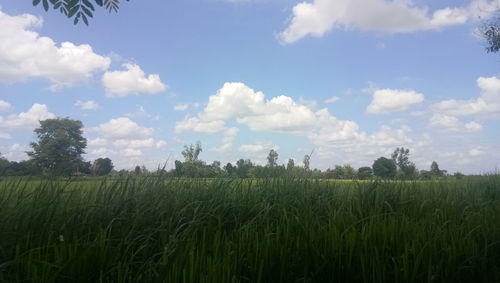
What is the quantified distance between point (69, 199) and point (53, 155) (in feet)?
4.79

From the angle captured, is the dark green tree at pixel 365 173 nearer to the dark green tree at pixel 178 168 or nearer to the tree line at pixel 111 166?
the tree line at pixel 111 166

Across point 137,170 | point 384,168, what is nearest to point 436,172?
point 384,168

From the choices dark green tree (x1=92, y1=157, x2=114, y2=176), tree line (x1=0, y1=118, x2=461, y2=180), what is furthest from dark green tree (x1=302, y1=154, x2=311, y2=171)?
dark green tree (x1=92, y1=157, x2=114, y2=176)

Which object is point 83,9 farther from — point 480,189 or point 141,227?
point 480,189

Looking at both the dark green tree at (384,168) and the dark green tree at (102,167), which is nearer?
the dark green tree at (102,167)

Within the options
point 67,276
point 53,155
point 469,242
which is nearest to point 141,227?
point 67,276

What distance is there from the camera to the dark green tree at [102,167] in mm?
5320

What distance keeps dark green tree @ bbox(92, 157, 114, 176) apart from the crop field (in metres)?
0.50

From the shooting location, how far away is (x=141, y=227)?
3.82m

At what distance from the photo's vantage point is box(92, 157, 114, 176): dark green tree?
5320mm

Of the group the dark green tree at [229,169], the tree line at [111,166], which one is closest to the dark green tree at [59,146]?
the tree line at [111,166]

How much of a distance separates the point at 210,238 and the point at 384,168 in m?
5.34

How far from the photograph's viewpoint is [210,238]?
12.0 feet

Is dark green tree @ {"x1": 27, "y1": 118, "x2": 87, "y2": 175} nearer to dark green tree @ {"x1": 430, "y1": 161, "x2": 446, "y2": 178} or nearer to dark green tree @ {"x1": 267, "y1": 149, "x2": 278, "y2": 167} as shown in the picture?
dark green tree @ {"x1": 267, "y1": 149, "x2": 278, "y2": 167}
